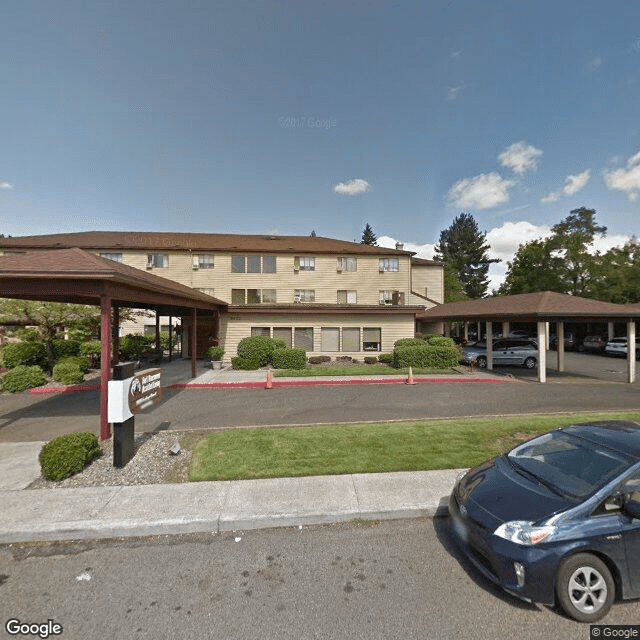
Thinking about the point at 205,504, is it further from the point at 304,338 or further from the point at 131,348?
the point at 131,348

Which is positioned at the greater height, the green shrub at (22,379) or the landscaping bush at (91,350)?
the landscaping bush at (91,350)

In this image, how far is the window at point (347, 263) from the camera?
2609 cm

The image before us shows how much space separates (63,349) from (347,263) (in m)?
19.2

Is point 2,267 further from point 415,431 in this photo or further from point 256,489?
point 415,431

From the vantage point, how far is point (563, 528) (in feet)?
9.82

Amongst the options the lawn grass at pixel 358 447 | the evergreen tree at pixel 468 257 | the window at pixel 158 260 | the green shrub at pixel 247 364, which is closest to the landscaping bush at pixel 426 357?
the green shrub at pixel 247 364

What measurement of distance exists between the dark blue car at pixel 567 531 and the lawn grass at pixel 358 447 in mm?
2389

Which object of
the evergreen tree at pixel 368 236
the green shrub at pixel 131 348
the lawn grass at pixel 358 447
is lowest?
the lawn grass at pixel 358 447

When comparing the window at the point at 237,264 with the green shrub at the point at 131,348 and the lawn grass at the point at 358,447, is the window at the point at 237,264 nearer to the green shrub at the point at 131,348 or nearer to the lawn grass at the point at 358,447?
the green shrub at the point at 131,348

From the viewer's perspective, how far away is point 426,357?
17094mm

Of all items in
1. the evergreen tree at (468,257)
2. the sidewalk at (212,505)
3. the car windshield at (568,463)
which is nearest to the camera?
the car windshield at (568,463)

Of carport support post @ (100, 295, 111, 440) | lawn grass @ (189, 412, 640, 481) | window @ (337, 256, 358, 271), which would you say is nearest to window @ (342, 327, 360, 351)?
window @ (337, 256, 358, 271)

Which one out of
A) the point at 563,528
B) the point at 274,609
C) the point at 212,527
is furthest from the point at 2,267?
the point at 563,528

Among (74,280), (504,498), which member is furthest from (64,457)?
(504,498)
